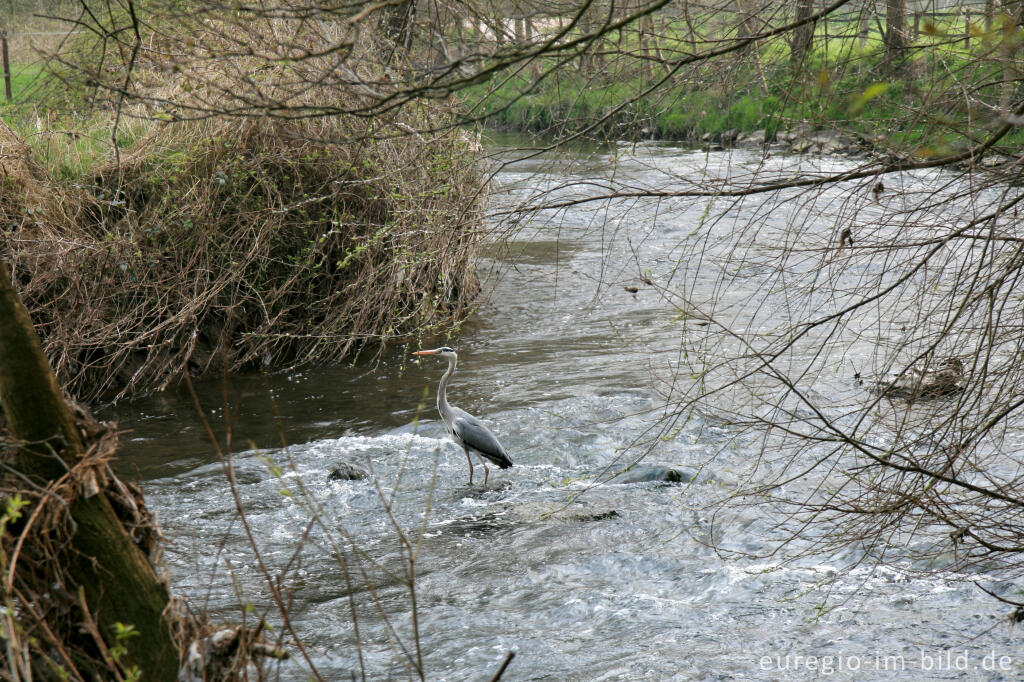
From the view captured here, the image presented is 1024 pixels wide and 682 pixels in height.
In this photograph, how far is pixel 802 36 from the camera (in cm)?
425

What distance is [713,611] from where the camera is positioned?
5.45 m

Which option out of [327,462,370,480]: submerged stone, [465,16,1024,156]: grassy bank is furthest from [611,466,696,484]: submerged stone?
[465,16,1024,156]: grassy bank

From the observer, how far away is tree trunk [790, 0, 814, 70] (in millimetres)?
4098

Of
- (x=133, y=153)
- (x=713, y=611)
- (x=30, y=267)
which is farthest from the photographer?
(x=133, y=153)

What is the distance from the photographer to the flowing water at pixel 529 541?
16.2 feet

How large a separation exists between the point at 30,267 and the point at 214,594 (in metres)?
5.02

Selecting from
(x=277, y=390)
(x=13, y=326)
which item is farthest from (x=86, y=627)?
(x=277, y=390)

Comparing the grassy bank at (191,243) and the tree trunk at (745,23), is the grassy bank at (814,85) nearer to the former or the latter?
the tree trunk at (745,23)

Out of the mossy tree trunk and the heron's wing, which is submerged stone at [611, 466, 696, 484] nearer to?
the heron's wing

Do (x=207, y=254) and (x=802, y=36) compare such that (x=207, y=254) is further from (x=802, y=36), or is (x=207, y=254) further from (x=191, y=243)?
(x=802, y=36)

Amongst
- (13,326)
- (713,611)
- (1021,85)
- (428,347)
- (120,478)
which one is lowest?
(713,611)

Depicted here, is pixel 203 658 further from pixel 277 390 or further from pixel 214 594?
pixel 277 390

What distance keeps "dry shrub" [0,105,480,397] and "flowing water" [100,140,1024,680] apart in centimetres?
60

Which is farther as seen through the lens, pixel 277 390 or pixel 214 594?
pixel 277 390
